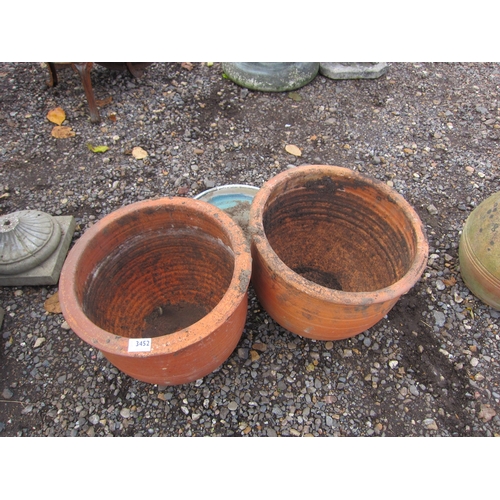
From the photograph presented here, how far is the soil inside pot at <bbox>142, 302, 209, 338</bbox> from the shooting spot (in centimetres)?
254

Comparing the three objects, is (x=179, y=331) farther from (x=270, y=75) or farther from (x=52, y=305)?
(x=270, y=75)

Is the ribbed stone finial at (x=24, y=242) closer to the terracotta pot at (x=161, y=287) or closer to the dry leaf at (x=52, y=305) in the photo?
the dry leaf at (x=52, y=305)

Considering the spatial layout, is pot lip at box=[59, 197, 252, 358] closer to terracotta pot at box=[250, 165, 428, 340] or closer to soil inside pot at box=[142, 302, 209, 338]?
terracotta pot at box=[250, 165, 428, 340]

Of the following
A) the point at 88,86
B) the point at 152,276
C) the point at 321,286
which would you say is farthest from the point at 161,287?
the point at 88,86

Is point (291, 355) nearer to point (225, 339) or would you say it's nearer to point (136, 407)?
point (225, 339)

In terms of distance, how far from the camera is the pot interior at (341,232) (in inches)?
88.8

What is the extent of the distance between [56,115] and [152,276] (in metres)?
2.58

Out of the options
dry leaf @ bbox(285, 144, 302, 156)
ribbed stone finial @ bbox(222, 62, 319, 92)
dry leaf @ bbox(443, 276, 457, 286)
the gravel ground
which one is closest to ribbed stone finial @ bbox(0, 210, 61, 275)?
the gravel ground

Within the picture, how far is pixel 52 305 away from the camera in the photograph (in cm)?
268

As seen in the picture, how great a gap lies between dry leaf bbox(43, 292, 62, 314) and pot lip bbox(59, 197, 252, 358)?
1004 millimetres

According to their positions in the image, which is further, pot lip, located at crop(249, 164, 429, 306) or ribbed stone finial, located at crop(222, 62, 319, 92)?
ribbed stone finial, located at crop(222, 62, 319, 92)

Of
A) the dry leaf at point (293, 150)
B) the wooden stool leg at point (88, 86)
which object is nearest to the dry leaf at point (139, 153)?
the wooden stool leg at point (88, 86)

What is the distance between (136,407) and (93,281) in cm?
86

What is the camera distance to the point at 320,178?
2342 millimetres
